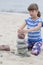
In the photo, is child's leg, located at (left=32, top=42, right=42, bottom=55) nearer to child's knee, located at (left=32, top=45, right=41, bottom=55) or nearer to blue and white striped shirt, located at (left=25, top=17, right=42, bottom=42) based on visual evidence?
child's knee, located at (left=32, top=45, right=41, bottom=55)

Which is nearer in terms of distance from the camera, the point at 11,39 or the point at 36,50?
the point at 36,50

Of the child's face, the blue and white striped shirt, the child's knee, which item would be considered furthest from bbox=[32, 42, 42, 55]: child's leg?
the child's face

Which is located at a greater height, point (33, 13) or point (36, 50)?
point (33, 13)

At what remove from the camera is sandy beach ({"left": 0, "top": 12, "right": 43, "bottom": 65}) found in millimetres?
4965

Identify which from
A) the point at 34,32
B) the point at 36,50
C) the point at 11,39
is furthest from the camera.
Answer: the point at 11,39

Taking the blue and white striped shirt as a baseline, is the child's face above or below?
above

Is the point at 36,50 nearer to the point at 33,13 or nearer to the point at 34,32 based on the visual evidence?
the point at 34,32

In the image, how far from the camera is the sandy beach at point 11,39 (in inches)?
195

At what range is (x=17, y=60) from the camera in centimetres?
504

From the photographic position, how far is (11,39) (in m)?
6.65

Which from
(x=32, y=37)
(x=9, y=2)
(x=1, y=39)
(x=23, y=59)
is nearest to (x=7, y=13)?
(x=9, y=2)

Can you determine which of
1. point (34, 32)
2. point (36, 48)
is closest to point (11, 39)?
point (34, 32)

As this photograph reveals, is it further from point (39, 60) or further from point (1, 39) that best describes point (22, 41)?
point (1, 39)

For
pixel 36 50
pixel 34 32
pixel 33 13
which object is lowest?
pixel 36 50
